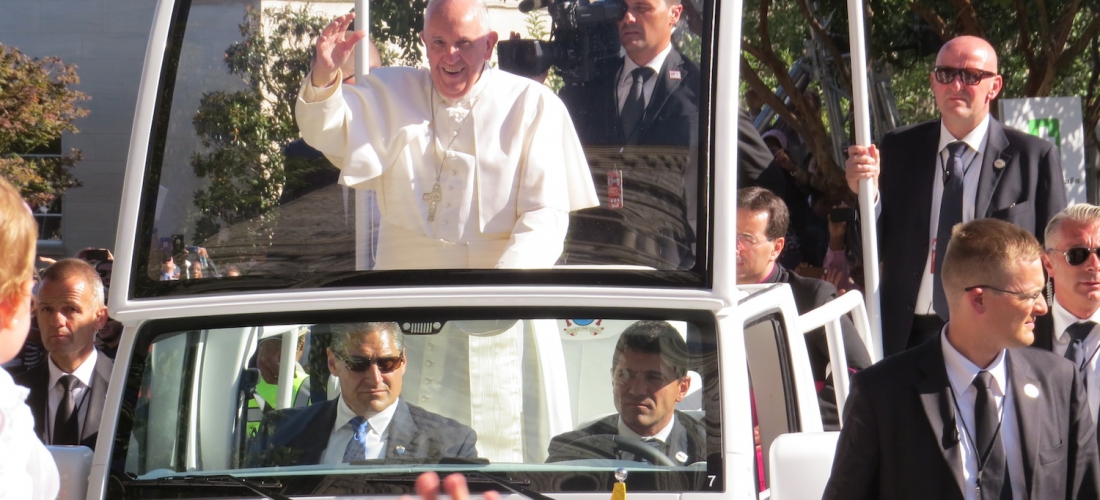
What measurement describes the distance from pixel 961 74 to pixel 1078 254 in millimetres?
1282

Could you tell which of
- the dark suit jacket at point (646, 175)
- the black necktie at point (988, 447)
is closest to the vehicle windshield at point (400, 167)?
A: the dark suit jacket at point (646, 175)

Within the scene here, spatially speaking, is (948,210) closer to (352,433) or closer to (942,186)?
(942,186)

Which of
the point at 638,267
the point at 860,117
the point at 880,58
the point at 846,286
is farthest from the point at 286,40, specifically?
the point at 880,58

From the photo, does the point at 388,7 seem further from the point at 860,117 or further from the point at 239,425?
the point at 860,117

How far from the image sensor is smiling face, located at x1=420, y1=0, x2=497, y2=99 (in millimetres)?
3557

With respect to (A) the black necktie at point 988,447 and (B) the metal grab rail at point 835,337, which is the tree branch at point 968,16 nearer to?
(B) the metal grab rail at point 835,337

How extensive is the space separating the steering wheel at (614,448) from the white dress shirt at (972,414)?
2.38 ft

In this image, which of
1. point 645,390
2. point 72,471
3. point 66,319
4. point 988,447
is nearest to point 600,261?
point 645,390

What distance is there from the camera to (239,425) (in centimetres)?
349

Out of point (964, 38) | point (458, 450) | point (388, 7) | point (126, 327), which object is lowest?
point (458, 450)

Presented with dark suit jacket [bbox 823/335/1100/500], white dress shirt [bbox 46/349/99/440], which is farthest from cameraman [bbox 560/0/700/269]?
white dress shirt [bbox 46/349/99/440]

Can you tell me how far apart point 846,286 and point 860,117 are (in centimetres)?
428

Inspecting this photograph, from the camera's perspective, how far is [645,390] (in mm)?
3412

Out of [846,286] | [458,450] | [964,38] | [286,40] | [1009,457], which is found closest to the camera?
[1009,457]
